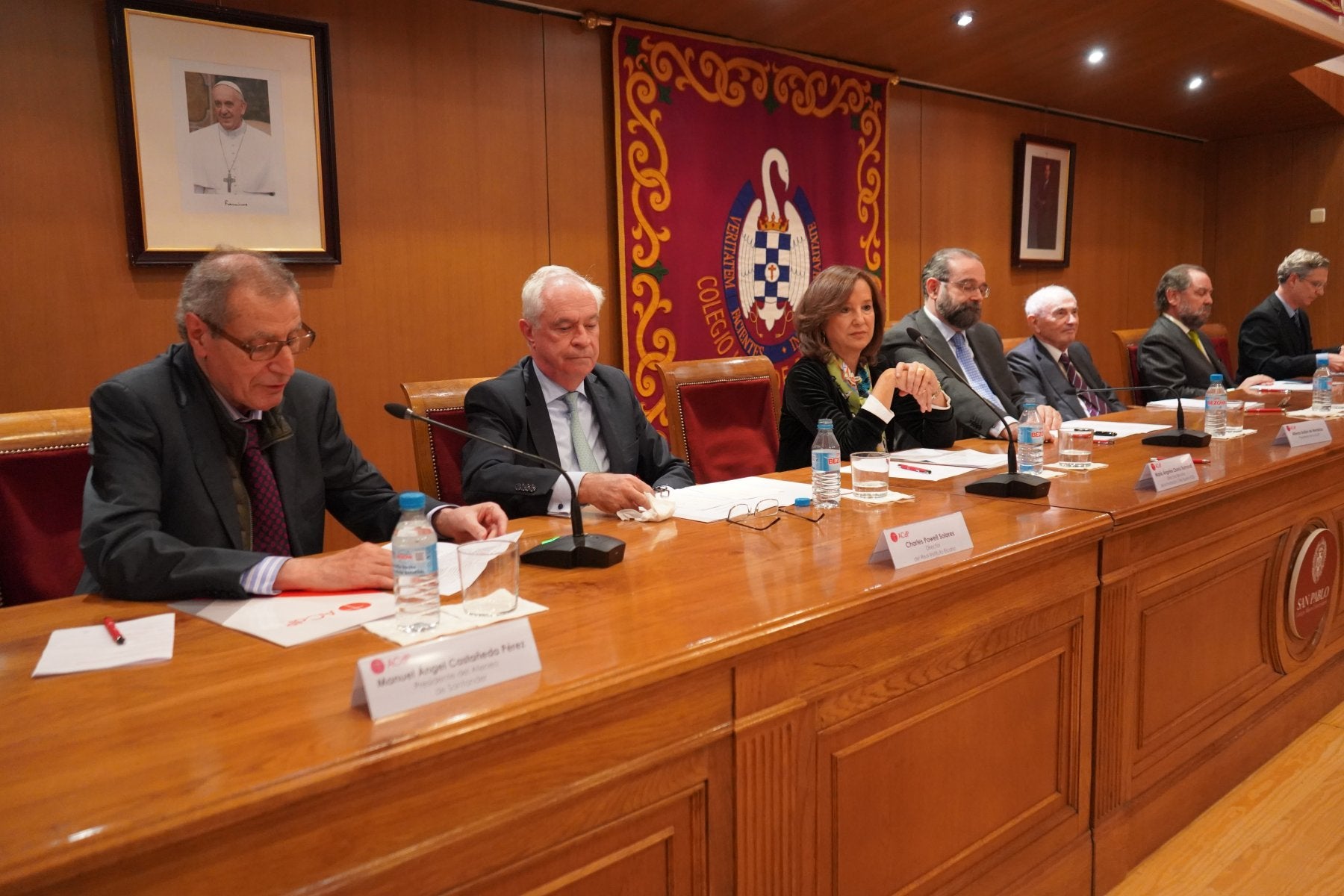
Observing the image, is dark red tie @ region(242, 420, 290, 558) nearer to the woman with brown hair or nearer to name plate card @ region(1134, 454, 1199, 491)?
the woman with brown hair

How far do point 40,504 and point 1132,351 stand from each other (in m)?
4.50

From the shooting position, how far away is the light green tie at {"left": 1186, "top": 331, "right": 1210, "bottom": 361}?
15.5ft

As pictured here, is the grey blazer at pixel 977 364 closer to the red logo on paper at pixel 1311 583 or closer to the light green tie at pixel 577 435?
the red logo on paper at pixel 1311 583

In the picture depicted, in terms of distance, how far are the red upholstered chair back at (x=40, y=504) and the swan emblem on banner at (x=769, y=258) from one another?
308 cm

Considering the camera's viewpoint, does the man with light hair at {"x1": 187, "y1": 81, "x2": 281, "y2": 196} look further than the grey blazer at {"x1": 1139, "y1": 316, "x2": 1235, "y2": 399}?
No

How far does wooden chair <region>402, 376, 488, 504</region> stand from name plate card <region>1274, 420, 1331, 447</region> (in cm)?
210

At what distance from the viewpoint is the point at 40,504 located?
1.74 metres

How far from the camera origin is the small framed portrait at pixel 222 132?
2.93 metres

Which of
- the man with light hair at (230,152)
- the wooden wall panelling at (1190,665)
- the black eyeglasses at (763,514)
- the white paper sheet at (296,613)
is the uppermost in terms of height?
the man with light hair at (230,152)

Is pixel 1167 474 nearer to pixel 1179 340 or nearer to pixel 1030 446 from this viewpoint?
pixel 1030 446

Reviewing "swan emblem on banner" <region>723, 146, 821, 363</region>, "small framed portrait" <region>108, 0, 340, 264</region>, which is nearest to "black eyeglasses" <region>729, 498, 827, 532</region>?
"small framed portrait" <region>108, 0, 340, 264</region>

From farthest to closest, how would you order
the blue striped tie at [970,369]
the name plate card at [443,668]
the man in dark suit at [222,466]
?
the blue striped tie at [970,369] < the man in dark suit at [222,466] < the name plate card at [443,668]

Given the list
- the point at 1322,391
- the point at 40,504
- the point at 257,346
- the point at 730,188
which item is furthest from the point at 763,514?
the point at 730,188

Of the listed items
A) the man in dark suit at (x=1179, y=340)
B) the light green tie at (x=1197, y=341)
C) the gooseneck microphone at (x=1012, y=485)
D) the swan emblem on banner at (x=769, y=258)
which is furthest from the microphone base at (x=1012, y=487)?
the light green tie at (x=1197, y=341)
